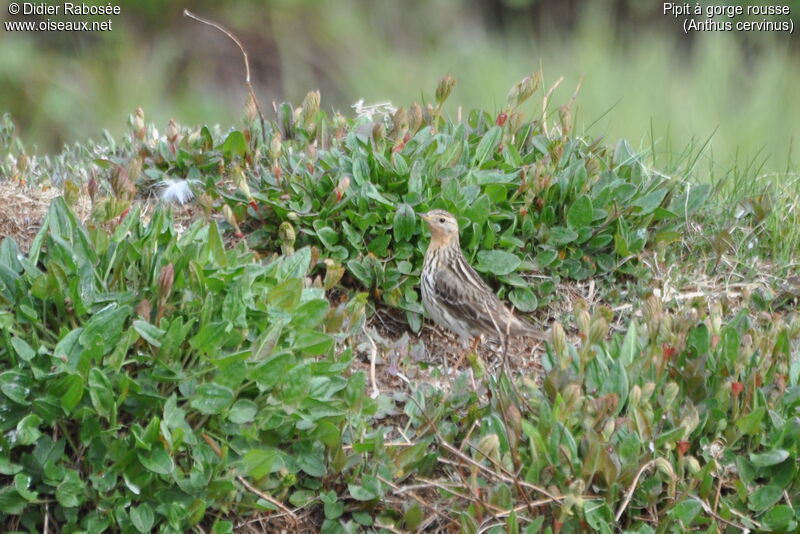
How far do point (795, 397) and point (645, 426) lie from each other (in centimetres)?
62

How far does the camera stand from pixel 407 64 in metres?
8.97

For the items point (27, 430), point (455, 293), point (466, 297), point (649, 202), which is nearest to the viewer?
point (27, 430)

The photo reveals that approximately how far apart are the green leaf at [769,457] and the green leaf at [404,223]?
1.91m

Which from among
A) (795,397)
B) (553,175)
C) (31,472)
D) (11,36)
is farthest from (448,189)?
(11,36)

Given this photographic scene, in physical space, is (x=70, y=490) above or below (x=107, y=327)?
below

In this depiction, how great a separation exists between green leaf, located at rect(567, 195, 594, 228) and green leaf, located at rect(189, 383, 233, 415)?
7.28ft

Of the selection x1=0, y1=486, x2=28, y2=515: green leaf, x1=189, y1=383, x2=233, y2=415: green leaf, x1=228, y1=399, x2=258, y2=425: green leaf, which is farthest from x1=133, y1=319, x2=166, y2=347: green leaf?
x1=0, y1=486, x2=28, y2=515: green leaf

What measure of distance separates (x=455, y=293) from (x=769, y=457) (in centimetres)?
149

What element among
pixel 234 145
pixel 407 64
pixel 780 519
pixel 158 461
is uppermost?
pixel 234 145

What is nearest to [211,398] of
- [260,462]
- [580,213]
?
[260,462]

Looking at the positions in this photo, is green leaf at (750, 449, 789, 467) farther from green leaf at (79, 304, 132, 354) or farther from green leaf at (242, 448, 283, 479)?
green leaf at (79, 304, 132, 354)

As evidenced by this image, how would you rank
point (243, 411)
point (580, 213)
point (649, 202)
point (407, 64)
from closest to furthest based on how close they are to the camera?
point (243, 411) < point (580, 213) < point (649, 202) < point (407, 64)

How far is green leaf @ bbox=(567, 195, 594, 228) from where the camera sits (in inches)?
208

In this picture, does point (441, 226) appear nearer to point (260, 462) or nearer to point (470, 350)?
point (470, 350)
